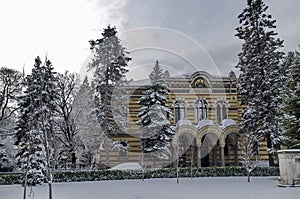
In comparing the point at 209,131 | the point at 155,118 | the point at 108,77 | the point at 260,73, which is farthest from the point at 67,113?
the point at 260,73

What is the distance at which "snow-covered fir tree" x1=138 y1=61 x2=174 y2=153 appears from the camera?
2602 centimetres

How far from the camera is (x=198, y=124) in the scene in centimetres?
2977

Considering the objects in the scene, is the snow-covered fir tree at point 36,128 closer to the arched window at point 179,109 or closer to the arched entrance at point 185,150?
the arched window at point 179,109

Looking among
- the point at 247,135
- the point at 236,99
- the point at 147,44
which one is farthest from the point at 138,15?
the point at 236,99

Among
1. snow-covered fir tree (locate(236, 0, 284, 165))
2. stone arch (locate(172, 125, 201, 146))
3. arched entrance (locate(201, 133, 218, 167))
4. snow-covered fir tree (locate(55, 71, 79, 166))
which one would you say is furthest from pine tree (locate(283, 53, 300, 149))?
snow-covered fir tree (locate(55, 71, 79, 166))

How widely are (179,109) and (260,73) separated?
10293mm

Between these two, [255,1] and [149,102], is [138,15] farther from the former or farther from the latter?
[255,1]

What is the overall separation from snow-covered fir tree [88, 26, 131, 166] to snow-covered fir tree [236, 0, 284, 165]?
9.56m

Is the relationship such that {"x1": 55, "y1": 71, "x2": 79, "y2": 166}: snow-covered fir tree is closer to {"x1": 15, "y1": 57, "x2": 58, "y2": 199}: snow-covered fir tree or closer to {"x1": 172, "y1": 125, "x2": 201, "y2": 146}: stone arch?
{"x1": 15, "y1": 57, "x2": 58, "y2": 199}: snow-covered fir tree

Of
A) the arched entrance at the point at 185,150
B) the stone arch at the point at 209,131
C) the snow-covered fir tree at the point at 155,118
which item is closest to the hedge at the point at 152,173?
the snow-covered fir tree at the point at 155,118

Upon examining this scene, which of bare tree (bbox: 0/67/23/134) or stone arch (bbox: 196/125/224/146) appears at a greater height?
bare tree (bbox: 0/67/23/134)

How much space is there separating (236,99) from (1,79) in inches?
909

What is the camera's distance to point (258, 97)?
79.4 ft

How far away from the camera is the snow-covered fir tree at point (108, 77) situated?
2578 cm
